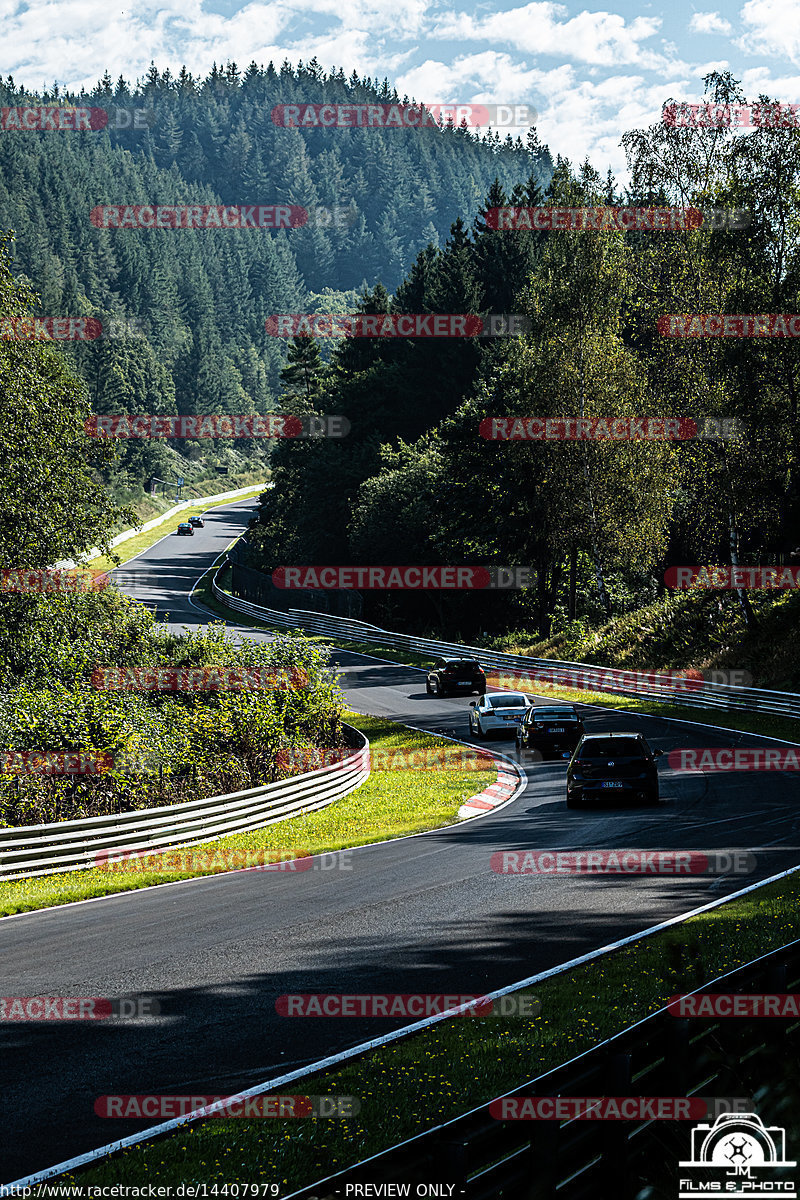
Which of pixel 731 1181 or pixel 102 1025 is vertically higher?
pixel 731 1181

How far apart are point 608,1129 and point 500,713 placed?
87.1 feet

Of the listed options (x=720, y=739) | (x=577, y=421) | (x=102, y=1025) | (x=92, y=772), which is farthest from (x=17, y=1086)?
(x=577, y=421)

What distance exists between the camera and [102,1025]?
26.9 feet

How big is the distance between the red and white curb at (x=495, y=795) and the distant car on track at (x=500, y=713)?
174 inches

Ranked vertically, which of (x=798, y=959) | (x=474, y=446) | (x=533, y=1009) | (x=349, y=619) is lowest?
(x=349, y=619)

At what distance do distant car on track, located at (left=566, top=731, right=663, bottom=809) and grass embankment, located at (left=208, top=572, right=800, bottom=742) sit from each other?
9506mm

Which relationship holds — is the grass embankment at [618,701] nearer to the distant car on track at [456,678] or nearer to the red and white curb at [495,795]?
the distant car on track at [456,678]

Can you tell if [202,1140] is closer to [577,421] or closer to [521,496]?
[577,421]

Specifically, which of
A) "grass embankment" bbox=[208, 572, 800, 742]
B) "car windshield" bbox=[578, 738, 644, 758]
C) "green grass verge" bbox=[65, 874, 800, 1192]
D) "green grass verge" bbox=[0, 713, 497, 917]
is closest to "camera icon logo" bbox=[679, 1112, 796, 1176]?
"green grass verge" bbox=[65, 874, 800, 1192]

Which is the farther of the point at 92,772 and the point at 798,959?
the point at 92,772

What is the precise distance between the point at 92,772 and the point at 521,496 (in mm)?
34606

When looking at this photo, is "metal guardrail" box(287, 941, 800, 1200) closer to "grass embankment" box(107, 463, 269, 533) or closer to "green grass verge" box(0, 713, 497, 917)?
"green grass verge" box(0, 713, 497, 917)

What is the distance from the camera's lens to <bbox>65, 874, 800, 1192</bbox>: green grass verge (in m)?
5.71

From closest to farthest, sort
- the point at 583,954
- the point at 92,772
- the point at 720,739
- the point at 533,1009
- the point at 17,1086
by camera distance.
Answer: the point at 17,1086, the point at 533,1009, the point at 583,954, the point at 92,772, the point at 720,739
